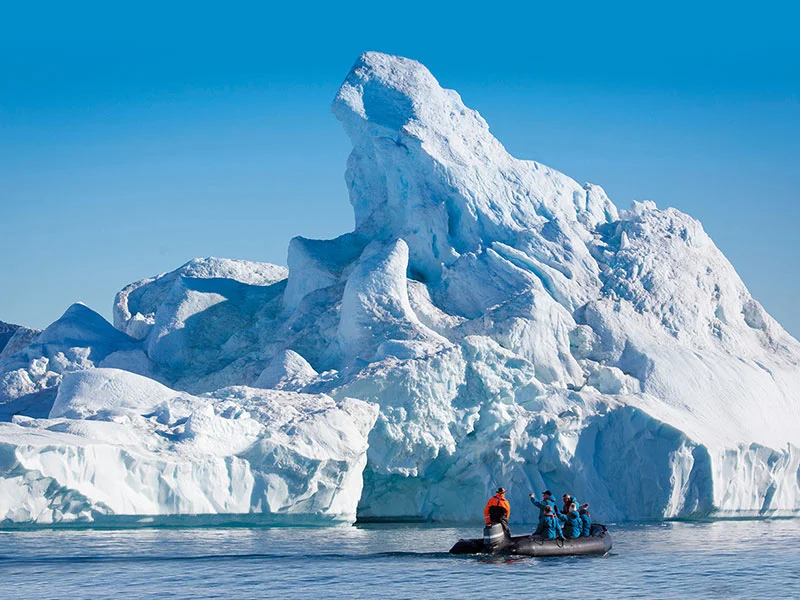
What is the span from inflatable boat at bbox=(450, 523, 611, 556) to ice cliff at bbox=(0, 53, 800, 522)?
828 cm

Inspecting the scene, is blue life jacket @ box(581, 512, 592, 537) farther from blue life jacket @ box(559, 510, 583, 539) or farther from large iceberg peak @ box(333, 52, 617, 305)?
large iceberg peak @ box(333, 52, 617, 305)

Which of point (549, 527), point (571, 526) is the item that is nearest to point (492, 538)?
point (549, 527)

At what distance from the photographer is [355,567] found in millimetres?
23875

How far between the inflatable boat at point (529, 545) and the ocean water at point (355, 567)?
225mm

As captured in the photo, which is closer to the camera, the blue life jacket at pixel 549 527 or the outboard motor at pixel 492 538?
the outboard motor at pixel 492 538

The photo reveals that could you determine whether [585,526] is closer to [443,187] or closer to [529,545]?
[529,545]

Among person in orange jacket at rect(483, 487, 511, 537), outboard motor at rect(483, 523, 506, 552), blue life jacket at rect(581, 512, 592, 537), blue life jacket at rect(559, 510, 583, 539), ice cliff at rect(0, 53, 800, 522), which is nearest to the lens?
outboard motor at rect(483, 523, 506, 552)

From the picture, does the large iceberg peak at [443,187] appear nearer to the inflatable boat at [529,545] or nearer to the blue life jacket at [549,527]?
the inflatable boat at [529,545]

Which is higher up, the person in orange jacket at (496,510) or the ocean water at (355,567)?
the person in orange jacket at (496,510)

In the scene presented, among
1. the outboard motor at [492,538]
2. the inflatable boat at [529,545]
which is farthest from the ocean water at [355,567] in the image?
the outboard motor at [492,538]

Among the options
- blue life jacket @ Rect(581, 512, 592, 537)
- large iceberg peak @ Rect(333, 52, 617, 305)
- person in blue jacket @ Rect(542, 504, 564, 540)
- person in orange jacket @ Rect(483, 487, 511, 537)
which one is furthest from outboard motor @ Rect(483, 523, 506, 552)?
large iceberg peak @ Rect(333, 52, 617, 305)

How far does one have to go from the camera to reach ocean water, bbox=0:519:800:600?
68.2 ft

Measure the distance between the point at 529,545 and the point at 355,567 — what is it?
4.07m

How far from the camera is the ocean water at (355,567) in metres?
20.8
